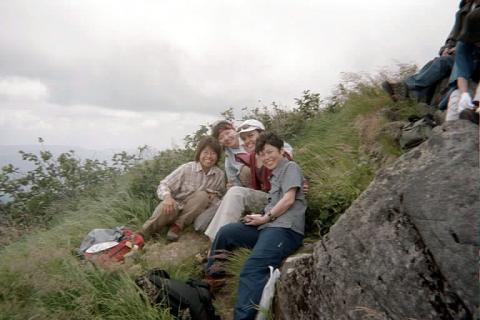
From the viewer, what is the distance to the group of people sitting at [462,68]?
118 inches

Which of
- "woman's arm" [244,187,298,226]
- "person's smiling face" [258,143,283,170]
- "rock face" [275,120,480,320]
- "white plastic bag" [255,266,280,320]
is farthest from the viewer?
"person's smiling face" [258,143,283,170]

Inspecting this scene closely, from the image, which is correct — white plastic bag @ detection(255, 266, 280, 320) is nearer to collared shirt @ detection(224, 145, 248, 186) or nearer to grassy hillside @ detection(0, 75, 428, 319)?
grassy hillside @ detection(0, 75, 428, 319)

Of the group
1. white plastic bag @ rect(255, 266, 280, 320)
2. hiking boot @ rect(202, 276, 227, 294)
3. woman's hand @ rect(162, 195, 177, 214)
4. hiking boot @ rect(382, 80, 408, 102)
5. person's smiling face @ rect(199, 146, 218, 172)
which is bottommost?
hiking boot @ rect(202, 276, 227, 294)

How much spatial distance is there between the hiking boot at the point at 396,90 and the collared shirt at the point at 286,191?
2518 millimetres

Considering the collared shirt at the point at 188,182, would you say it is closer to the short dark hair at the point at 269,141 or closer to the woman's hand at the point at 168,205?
the woman's hand at the point at 168,205

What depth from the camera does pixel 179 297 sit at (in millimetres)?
3164

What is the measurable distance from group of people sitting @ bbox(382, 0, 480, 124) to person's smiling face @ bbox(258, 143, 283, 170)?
154 centimetres

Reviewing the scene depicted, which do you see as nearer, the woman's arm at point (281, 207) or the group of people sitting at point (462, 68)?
the group of people sitting at point (462, 68)

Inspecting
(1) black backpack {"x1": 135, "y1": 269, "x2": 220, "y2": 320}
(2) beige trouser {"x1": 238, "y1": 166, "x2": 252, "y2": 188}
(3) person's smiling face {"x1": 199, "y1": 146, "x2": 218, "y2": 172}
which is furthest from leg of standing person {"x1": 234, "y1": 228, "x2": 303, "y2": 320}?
(3) person's smiling face {"x1": 199, "y1": 146, "x2": 218, "y2": 172}

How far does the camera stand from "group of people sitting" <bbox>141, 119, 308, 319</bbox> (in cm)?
322

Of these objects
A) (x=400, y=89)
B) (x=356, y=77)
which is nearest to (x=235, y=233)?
(x=400, y=89)

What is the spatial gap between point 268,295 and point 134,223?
332cm

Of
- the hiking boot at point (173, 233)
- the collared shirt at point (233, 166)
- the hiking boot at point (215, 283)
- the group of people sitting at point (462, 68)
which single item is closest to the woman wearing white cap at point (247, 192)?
the collared shirt at point (233, 166)

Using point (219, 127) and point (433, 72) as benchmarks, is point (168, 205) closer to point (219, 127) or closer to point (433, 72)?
point (219, 127)
